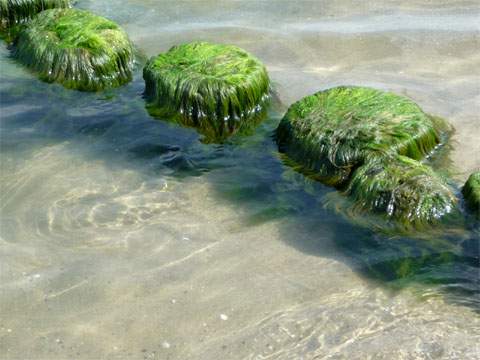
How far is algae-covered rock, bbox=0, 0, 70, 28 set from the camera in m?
7.32

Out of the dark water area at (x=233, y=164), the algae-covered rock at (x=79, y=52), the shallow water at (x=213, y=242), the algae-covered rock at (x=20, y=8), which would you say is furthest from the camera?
the algae-covered rock at (x=20, y=8)

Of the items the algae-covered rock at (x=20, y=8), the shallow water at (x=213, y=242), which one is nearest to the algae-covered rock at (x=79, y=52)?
the shallow water at (x=213, y=242)

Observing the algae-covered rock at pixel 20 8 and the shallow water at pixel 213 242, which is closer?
the shallow water at pixel 213 242

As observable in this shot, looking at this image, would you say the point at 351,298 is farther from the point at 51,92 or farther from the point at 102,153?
the point at 51,92

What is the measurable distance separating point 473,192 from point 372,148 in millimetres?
678

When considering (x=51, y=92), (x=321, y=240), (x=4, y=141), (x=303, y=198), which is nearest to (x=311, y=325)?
(x=321, y=240)

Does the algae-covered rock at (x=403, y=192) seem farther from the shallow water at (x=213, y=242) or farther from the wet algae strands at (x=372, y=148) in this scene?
the shallow water at (x=213, y=242)

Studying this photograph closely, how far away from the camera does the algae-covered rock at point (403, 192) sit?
177 inches

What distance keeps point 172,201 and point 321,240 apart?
1.01 m

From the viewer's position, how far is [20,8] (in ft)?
24.2

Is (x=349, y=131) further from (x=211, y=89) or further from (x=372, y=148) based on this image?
(x=211, y=89)

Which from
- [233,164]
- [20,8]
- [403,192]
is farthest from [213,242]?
[20,8]

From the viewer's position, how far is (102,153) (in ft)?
18.1

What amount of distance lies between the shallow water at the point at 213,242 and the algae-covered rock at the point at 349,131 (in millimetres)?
149
